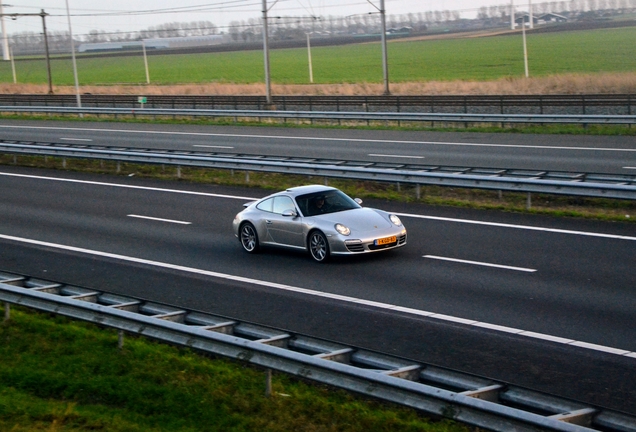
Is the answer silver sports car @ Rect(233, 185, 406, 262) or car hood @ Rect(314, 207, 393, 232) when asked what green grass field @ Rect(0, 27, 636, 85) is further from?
car hood @ Rect(314, 207, 393, 232)

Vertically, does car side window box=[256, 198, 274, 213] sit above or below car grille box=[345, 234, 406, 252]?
above

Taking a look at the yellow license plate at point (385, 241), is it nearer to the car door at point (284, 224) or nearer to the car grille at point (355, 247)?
the car grille at point (355, 247)

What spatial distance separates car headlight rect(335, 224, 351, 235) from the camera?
1455 cm

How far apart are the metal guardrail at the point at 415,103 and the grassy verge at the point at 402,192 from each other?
54.2 feet

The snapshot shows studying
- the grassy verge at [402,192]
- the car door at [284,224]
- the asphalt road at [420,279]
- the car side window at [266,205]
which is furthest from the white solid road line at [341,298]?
the grassy verge at [402,192]

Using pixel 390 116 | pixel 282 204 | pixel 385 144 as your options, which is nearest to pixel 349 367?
pixel 282 204

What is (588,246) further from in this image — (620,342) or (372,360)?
(372,360)

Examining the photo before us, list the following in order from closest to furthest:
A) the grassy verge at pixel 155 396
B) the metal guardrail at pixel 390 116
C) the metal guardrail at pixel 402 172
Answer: the grassy verge at pixel 155 396
the metal guardrail at pixel 402 172
the metal guardrail at pixel 390 116

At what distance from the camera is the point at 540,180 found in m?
18.6

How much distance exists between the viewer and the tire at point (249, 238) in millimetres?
16147

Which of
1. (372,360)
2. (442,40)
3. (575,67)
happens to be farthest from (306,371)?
(442,40)

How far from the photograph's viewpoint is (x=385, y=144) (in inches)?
1225

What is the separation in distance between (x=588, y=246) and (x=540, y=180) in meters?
3.93

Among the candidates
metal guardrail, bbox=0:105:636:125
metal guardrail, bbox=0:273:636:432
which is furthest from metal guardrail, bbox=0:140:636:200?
metal guardrail, bbox=0:273:636:432
